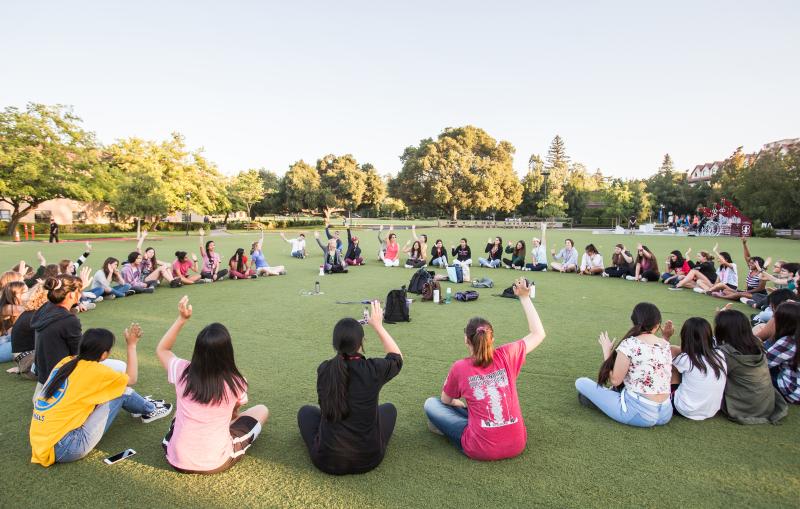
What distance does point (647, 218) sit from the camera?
5766 cm

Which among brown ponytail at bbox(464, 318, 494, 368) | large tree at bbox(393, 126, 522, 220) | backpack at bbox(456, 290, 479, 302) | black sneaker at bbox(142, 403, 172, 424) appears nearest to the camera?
brown ponytail at bbox(464, 318, 494, 368)

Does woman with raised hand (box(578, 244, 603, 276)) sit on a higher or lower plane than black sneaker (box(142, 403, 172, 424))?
higher

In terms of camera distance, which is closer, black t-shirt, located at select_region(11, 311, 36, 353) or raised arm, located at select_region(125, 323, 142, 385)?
raised arm, located at select_region(125, 323, 142, 385)

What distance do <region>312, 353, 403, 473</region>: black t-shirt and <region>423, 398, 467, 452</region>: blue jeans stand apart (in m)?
0.67

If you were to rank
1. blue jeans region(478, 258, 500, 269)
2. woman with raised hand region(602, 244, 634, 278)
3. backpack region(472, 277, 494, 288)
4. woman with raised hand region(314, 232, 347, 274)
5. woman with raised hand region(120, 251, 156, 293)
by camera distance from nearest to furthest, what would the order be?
woman with raised hand region(120, 251, 156, 293) → backpack region(472, 277, 494, 288) → woman with raised hand region(602, 244, 634, 278) → woman with raised hand region(314, 232, 347, 274) → blue jeans region(478, 258, 500, 269)

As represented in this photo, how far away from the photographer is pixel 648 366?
3.92 meters

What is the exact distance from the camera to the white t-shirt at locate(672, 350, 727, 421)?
4.16 meters

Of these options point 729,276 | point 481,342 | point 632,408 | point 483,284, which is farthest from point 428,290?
point 729,276

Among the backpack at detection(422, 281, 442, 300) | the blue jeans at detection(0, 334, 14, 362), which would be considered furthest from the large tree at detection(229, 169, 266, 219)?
the blue jeans at detection(0, 334, 14, 362)

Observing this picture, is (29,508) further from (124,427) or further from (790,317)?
(790,317)

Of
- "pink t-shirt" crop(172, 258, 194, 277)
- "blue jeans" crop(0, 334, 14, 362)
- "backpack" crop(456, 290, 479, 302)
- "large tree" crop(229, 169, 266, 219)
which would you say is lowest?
"blue jeans" crop(0, 334, 14, 362)

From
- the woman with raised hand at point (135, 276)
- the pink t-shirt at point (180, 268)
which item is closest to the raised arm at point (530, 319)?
the woman with raised hand at point (135, 276)

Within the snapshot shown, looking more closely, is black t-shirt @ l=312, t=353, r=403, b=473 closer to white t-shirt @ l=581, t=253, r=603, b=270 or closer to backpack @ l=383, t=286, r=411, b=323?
backpack @ l=383, t=286, r=411, b=323

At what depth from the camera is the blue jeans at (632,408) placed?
4043 mm
